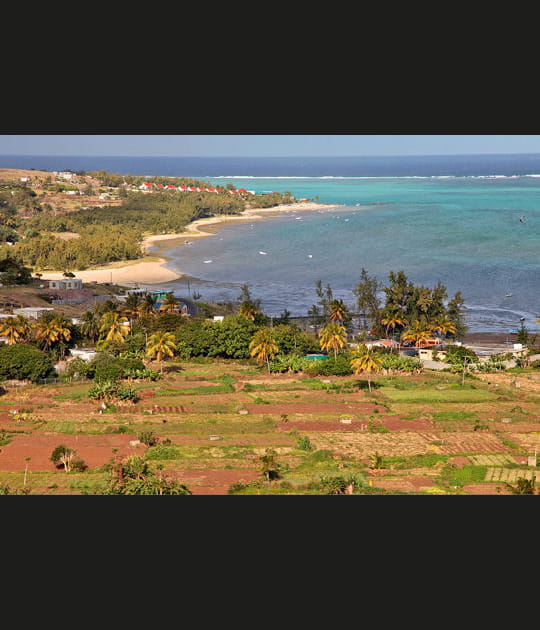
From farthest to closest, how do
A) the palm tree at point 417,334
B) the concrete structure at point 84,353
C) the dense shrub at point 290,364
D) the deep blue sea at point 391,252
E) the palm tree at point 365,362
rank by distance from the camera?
1. the deep blue sea at point 391,252
2. the palm tree at point 417,334
3. the concrete structure at point 84,353
4. the dense shrub at point 290,364
5. the palm tree at point 365,362

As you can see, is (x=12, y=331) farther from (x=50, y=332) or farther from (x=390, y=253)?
(x=390, y=253)

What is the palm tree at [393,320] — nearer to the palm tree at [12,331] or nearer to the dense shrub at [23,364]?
the dense shrub at [23,364]

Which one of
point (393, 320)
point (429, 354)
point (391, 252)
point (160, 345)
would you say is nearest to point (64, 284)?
point (160, 345)

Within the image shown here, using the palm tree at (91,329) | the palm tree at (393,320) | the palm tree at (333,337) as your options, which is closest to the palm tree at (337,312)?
the palm tree at (393,320)

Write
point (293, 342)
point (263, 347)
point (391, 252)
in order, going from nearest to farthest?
point (263, 347) < point (293, 342) < point (391, 252)

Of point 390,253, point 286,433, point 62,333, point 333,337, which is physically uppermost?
point 333,337

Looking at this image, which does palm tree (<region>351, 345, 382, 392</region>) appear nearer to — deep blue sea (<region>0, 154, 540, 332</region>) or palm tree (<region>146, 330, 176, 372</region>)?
palm tree (<region>146, 330, 176, 372</region>)

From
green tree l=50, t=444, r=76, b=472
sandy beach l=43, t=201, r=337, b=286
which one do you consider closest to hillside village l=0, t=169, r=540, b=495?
green tree l=50, t=444, r=76, b=472
